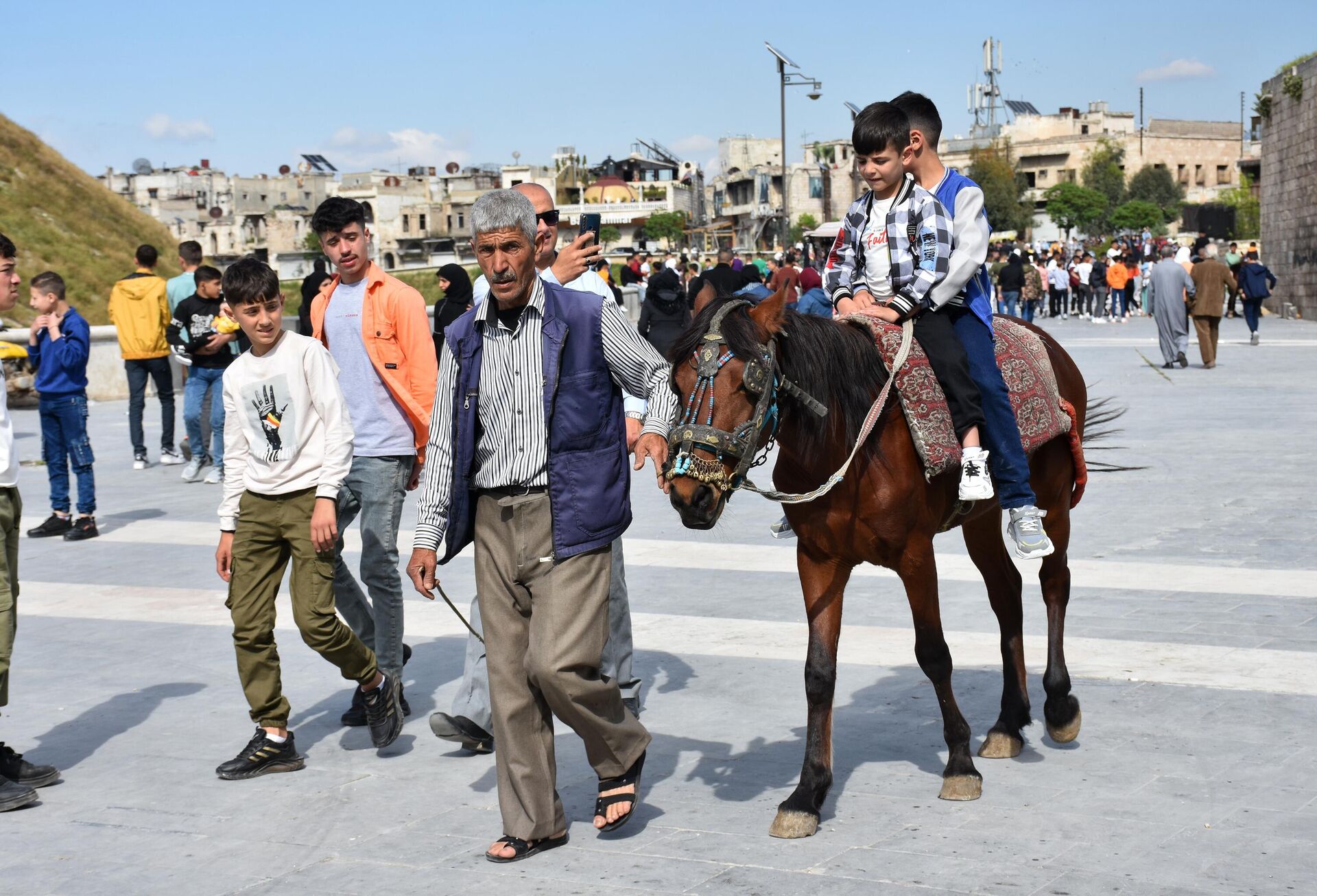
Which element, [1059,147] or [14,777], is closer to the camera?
[14,777]

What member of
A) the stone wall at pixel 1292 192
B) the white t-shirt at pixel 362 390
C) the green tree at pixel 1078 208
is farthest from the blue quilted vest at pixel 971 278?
the green tree at pixel 1078 208

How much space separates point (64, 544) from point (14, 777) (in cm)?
567

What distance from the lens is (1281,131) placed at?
1350 inches

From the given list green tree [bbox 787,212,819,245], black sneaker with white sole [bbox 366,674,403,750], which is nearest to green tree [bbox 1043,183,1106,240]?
green tree [bbox 787,212,819,245]

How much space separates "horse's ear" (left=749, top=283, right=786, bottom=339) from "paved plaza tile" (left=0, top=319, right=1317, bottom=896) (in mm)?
1667

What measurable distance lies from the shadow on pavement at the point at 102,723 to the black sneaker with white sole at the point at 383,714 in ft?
3.92

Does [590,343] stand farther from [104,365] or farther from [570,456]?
[104,365]

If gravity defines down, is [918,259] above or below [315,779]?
above

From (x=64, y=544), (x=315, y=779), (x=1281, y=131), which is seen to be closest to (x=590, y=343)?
(x=315, y=779)

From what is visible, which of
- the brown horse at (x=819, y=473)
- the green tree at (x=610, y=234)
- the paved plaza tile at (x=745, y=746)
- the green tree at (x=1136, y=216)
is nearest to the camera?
the brown horse at (x=819, y=473)

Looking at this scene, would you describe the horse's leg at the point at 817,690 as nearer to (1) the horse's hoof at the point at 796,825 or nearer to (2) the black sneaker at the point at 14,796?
(1) the horse's hoof at the point at 796,825

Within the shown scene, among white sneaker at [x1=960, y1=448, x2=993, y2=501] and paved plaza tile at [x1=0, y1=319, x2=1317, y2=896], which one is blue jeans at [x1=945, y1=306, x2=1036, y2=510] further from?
paved plaza tile at [x1=0, y1=319, x2=1317, y2=896]

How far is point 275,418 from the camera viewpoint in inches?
219

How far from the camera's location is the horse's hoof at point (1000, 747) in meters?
5.34
